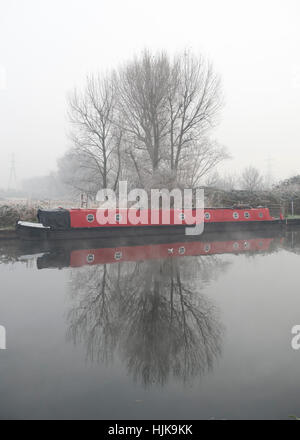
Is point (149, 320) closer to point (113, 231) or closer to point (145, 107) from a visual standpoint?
point (113, 231)

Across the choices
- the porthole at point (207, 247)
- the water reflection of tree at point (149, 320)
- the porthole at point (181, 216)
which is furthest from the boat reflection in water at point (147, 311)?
the porthole at point (181, 216)

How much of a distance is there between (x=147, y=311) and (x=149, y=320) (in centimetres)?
35

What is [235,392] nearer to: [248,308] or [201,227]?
[248,308]

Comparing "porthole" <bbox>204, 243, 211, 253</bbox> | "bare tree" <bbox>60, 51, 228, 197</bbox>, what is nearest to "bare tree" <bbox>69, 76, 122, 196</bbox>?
"bare tree" <bbox>60, 51, 228, 197</bbox>

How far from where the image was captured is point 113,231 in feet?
44.5

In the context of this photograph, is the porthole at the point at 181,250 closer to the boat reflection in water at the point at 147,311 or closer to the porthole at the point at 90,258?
the boat reflection in water at the point at 147,311

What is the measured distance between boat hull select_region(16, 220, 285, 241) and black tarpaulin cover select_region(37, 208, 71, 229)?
0.20m

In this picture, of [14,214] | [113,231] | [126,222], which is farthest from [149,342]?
[14,214]

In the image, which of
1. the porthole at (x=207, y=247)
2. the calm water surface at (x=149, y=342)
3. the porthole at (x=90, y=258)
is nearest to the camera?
the calm water surface at (x=149, y=342)

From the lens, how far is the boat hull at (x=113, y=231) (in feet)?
41.0

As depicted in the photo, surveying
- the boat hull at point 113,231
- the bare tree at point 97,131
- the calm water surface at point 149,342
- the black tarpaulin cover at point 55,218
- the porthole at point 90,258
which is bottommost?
the calm water surface at point 149,342

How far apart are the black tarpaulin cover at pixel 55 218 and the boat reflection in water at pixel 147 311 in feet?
9.93
